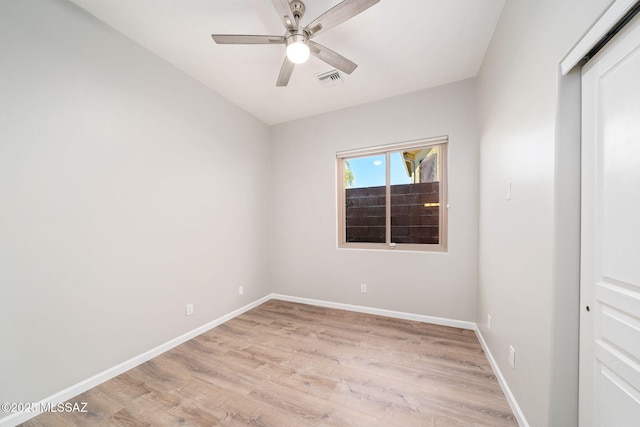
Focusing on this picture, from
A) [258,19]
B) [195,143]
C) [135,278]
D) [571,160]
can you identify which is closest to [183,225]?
[135,278]

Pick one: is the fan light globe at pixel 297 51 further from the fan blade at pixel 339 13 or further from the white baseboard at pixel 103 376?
the white baseboard at pixel 103 376

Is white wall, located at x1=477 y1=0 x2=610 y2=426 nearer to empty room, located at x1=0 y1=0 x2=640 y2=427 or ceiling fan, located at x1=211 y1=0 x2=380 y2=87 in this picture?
empty room, located at x1=0 y1=0 x2=640 y2=427

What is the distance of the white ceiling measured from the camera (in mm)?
1632

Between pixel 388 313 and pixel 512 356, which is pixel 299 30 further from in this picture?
pixel 388 313

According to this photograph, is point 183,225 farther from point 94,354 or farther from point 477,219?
point 477,219

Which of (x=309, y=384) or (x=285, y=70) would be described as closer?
(x=309, y=384)

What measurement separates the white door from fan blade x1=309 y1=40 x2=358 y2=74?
1.37 m

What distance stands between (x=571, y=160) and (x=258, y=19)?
2.16m

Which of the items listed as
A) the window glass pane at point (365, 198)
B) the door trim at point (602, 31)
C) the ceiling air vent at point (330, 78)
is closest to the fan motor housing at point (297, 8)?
the ceiling air vent at point (330, 78)

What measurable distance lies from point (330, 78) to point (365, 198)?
5.08 ft

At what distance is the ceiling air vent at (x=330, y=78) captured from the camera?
90.1 inches

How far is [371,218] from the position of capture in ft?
10.3

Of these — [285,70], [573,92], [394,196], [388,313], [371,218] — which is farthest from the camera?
[371,218]

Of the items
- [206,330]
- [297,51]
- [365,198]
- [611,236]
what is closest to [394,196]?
[365,198]
